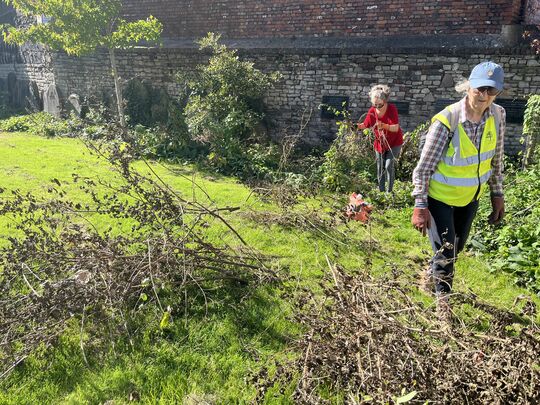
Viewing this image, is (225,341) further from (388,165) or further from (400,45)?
(400,45)

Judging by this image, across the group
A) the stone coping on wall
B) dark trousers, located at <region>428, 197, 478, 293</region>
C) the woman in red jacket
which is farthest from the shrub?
dark trousers, located at <region>428, 197, 478, 293</region>

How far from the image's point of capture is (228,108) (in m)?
9.51

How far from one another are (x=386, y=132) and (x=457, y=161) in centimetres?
290

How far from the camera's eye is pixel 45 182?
286 inches

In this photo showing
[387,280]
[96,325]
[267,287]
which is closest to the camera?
[387,280]

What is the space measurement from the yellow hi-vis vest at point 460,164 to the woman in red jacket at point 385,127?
2613 mm

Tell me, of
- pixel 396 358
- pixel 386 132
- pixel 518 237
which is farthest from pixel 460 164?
pixel 386 132

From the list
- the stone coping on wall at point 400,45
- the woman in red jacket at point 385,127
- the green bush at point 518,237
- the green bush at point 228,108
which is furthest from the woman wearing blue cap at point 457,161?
the stone coping on wall at point 400,45

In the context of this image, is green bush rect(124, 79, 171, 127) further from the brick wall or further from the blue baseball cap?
the blue baseball cap

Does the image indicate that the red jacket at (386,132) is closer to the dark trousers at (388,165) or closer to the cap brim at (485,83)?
the dark trousers at (388,165)

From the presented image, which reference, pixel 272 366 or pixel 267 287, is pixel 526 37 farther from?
pixel 272 366

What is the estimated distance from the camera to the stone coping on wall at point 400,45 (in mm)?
8312

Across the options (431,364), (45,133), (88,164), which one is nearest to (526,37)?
(431,364)

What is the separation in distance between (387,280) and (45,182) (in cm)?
641
